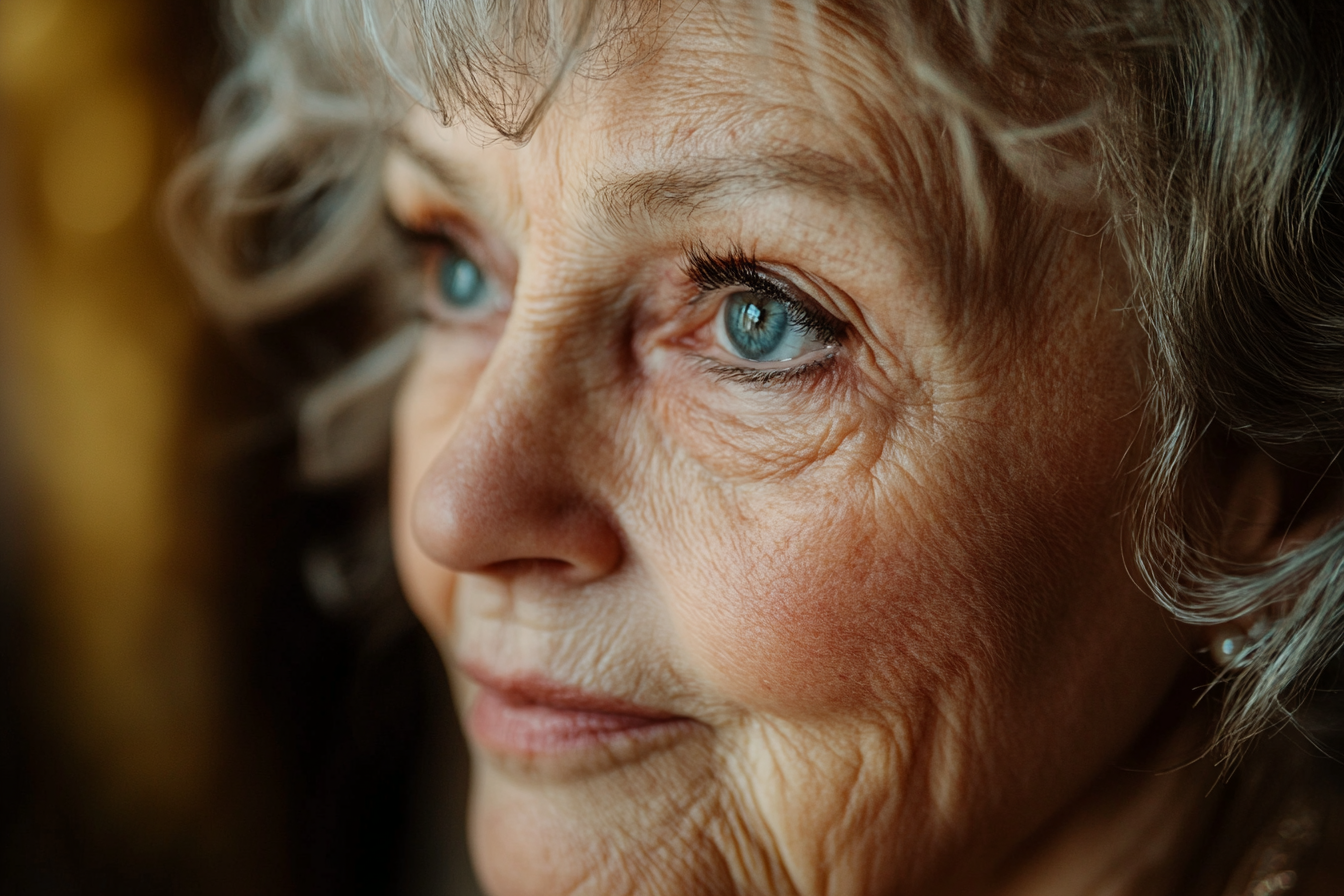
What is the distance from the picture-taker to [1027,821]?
0.90 metres

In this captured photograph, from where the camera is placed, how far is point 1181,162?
0.77m

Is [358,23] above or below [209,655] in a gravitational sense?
above

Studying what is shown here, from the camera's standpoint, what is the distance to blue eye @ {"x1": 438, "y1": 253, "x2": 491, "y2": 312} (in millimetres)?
1145

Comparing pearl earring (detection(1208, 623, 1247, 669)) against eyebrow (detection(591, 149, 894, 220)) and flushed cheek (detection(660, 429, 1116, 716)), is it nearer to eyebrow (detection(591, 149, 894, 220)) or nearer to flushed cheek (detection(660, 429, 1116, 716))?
flushed cheek (detection(660, 429, 1116, 716))

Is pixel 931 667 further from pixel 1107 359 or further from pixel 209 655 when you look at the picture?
pixel 209 655

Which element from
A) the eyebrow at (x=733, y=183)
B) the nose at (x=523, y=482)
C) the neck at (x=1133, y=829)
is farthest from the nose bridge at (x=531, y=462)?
the neck at (x=1133, y=829)

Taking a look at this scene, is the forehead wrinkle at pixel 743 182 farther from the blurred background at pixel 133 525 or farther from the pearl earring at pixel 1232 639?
the blurred background at pixel 133 525

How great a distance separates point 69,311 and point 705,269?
2.98ft

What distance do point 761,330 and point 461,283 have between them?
423 millimetres

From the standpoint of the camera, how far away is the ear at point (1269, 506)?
0.87 m

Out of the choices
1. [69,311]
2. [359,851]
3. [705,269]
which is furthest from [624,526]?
[359,851]

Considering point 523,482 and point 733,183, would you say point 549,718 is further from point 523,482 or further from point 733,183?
point 733,183

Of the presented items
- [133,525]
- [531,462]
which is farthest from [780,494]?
[133,525]

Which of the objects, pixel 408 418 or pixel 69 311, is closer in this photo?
pixel 408 418
